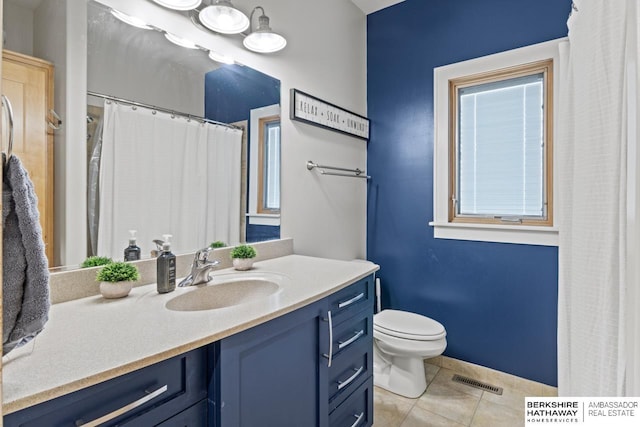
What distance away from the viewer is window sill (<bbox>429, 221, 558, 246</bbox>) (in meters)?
1.92

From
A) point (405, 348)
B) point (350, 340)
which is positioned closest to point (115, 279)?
point (350, 340)

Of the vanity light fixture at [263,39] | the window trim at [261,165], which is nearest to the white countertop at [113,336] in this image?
the window trim at [261,165]

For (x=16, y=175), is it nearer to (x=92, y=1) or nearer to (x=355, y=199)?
(x=92, y=1)

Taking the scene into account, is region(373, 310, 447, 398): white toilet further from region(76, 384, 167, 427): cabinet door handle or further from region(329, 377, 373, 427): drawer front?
region(76, 384, 167, 427): cabinet door handle

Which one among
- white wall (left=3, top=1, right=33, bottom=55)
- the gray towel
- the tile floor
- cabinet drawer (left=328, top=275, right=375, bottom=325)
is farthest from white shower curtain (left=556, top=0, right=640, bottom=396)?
white wall (left=3, top=1, right=33, bottom=55)

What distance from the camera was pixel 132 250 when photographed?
1.23 meters

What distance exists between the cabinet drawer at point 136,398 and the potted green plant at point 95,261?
0.59 m

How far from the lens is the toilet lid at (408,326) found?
73.3 inches

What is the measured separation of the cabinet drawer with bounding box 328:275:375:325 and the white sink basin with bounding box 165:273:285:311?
238 millimetres

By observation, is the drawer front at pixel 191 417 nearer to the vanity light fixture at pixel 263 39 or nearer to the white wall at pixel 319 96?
the white wall at pixel 319 96

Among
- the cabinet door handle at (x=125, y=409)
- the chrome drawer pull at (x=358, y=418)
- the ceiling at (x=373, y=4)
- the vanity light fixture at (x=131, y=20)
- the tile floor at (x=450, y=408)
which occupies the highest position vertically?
the ceiling at (x=373, y=4)

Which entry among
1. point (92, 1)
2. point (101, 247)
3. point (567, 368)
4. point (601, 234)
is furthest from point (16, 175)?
point (567, 368)

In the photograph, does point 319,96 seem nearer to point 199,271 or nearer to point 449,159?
point 449,159

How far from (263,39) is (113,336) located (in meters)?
1.50
